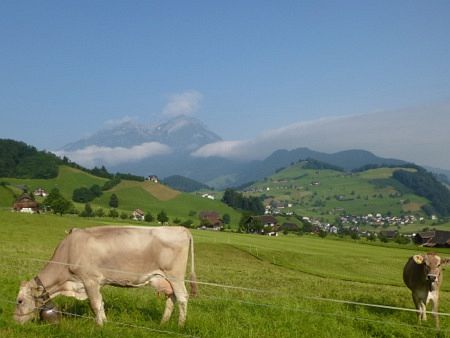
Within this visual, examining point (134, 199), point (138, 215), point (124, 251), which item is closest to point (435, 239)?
point (138, 215)

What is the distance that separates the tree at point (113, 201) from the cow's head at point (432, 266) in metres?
165

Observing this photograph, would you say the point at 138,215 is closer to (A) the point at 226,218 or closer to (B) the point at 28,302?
(A) the point at 226,218

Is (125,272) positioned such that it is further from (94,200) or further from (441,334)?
(94,200)

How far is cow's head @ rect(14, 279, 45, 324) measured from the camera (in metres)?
11.6

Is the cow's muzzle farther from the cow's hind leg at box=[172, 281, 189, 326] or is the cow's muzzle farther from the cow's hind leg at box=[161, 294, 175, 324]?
the cow's hind leg at box=[161, 294, 175, 324]

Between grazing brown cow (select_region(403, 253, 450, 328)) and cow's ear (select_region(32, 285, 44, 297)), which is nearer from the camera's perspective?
cow's ear (select_region(32, 285, 44, 297))

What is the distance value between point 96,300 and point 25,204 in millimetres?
125770

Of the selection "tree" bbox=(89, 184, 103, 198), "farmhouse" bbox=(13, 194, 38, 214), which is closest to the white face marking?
"farmhouse" bbox=(13, 194, 38, 214)

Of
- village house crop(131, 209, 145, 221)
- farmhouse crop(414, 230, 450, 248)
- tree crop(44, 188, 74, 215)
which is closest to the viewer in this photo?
farmhouse crop(414, 230, 450, 248)

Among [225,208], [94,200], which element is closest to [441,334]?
[94,200]

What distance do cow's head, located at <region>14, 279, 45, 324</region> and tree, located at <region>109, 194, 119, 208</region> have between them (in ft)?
539

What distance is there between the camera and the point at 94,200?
6880 inches

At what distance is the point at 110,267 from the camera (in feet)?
39.4

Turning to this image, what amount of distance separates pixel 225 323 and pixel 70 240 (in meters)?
4.41
